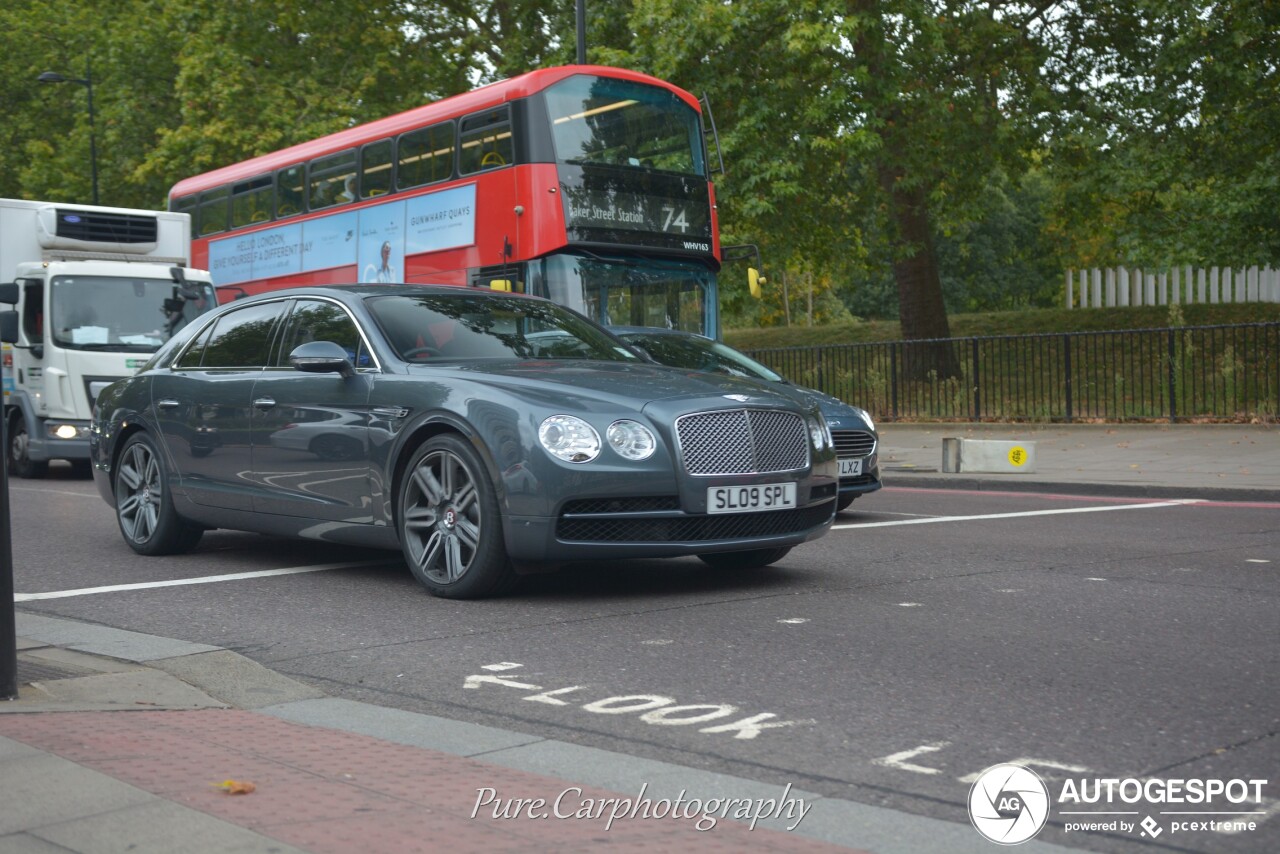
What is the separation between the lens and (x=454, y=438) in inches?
282

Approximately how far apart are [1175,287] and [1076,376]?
8.80 meters

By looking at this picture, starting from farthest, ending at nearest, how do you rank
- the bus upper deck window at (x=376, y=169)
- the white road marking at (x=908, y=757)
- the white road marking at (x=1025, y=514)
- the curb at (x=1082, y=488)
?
the bus upper deck window at (x=376, y=169)
the curb at (x=1082, y=488)
the white road marking at (x=1025, y=514)
the white road marking at (x=908, y=757)

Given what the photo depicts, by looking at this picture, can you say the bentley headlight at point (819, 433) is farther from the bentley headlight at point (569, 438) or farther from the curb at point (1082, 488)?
the curb at point (1082, 488)

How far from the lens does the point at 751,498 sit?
7.09m

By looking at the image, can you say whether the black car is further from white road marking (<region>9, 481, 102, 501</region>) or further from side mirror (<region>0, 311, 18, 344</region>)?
side mirror (<region>0, 311, 18, 344</region>)

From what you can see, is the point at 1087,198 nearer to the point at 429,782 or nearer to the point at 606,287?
the point at 606,287

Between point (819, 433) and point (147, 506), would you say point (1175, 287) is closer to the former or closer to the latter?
point (819, 433)

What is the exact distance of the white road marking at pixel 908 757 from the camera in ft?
13.4

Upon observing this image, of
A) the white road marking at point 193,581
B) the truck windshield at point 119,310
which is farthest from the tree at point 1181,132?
the white road marking at point 193,581

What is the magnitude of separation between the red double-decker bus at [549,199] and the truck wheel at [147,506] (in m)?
7.23

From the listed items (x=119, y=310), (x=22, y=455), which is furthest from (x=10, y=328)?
(x=22, y=455)

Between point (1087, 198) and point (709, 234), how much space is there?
9831 mm

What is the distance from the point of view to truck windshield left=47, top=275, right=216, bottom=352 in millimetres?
17750

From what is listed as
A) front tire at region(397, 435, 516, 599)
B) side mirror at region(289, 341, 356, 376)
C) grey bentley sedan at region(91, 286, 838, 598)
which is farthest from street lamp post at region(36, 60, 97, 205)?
front tire at region(397, 435, 516, 599)
